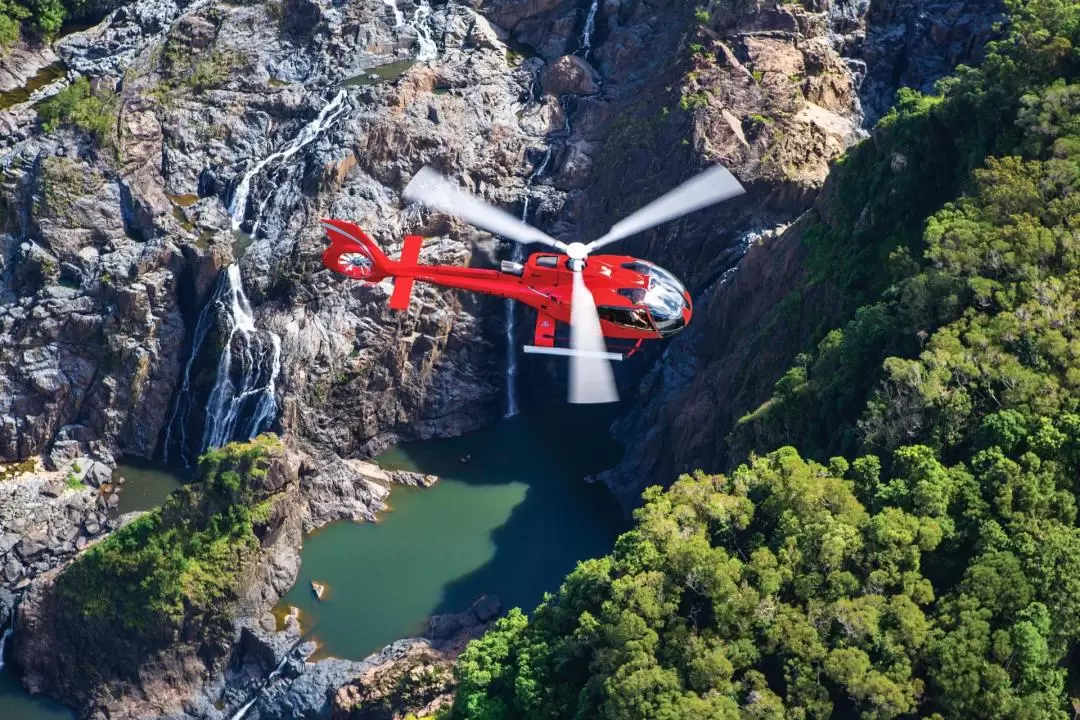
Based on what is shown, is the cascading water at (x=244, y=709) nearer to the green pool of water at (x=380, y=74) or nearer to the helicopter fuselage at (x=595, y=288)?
the helicopter fuselage at (x=595, y=288)

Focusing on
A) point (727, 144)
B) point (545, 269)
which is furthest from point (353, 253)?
point (727, 144)

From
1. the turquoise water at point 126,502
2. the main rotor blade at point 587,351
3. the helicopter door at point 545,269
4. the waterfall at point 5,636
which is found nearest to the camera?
the main rotor blade at point 587,351

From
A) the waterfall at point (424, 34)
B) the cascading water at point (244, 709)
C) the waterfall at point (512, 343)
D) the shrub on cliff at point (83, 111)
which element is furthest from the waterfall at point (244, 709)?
the waterfall at point (424, 34)

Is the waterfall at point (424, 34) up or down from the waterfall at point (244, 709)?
up

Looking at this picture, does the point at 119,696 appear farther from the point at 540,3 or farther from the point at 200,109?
the point at 540,3

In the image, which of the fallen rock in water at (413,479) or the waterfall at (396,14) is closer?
the fallen rock in water at (413,479)

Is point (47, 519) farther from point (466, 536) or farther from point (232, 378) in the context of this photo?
point (466, 536)
